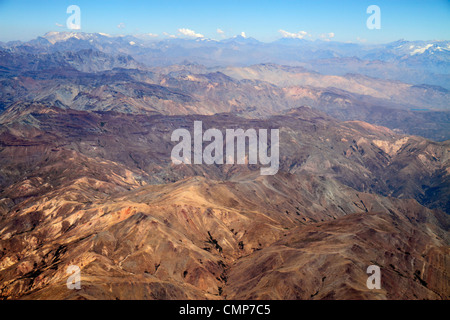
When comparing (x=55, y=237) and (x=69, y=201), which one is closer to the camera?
(x=55, y=237)
